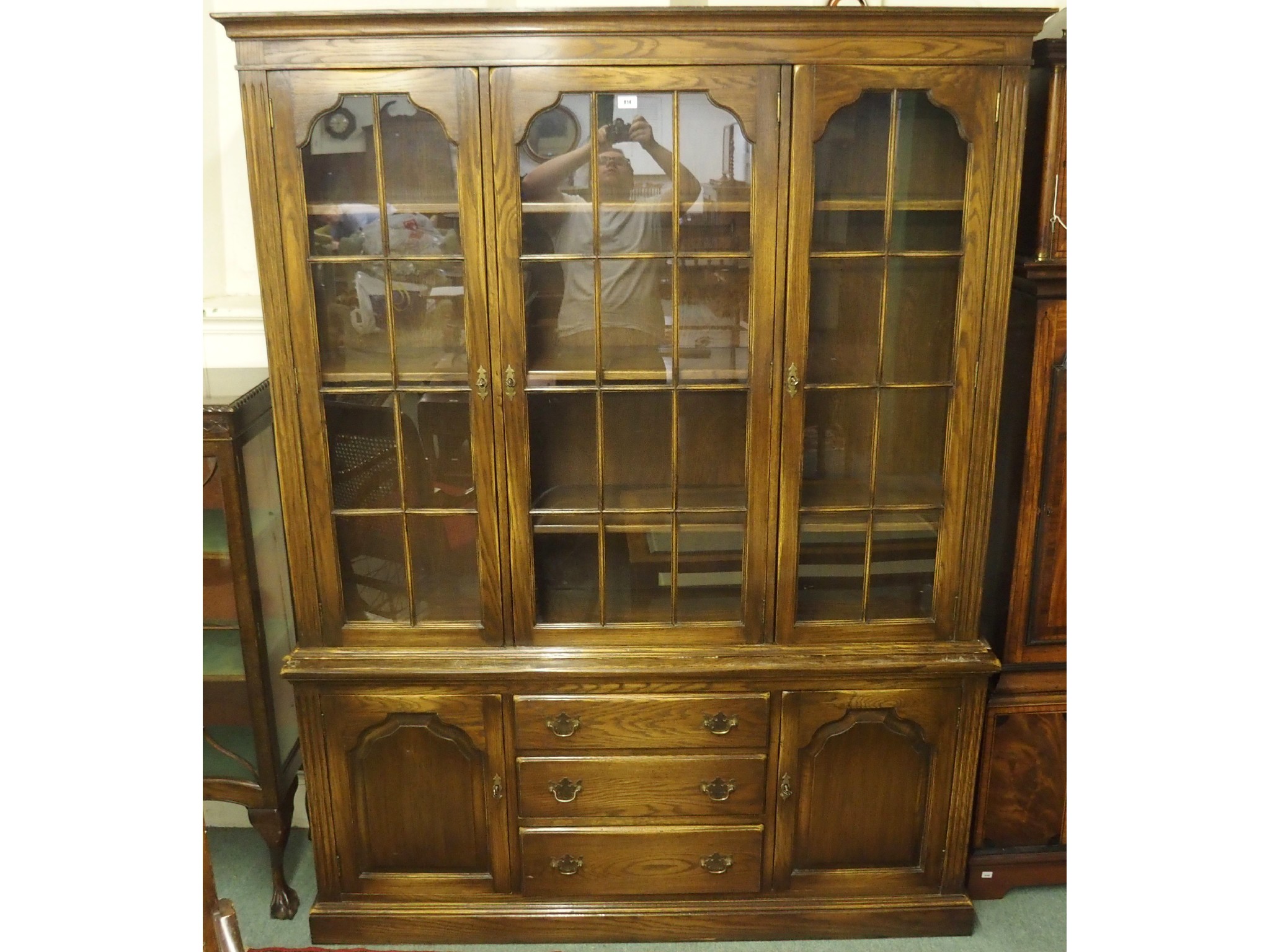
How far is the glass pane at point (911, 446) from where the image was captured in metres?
1.90

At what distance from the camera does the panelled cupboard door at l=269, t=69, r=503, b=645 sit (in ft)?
5.64

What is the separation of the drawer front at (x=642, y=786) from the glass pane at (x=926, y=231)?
3.62 feet

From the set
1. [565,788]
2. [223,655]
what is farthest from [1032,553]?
[223,655]

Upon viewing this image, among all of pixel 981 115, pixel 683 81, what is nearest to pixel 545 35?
pixel 683 81

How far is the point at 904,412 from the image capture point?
191cm

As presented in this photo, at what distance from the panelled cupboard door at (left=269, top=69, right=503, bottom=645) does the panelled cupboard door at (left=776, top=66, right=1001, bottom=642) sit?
0.61 meters

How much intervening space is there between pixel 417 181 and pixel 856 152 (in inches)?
32.2

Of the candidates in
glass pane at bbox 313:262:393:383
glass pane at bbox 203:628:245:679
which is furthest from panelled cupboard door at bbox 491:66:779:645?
glass pane at bbox 203:628:245:679

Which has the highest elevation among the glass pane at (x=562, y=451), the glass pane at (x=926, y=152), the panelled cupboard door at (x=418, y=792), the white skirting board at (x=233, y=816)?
the glass pane at (x=926, y=152)

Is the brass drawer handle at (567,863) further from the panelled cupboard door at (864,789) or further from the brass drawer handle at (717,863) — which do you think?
the panelled cupboard door at (864,789)

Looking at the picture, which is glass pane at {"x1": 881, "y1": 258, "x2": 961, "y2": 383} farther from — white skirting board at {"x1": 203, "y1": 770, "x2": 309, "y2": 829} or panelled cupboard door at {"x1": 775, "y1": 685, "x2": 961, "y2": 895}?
white skirting board at {"x1": 203, "y1": 770, "x2": 309, "y2": 829}

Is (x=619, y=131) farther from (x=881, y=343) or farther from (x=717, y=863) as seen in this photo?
(x=717, y=863)

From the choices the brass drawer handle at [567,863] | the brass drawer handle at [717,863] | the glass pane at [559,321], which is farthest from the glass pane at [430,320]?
the brass drawer handle at [717,863]

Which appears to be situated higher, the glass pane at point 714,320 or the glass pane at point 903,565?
the glass pane at point 714,320
